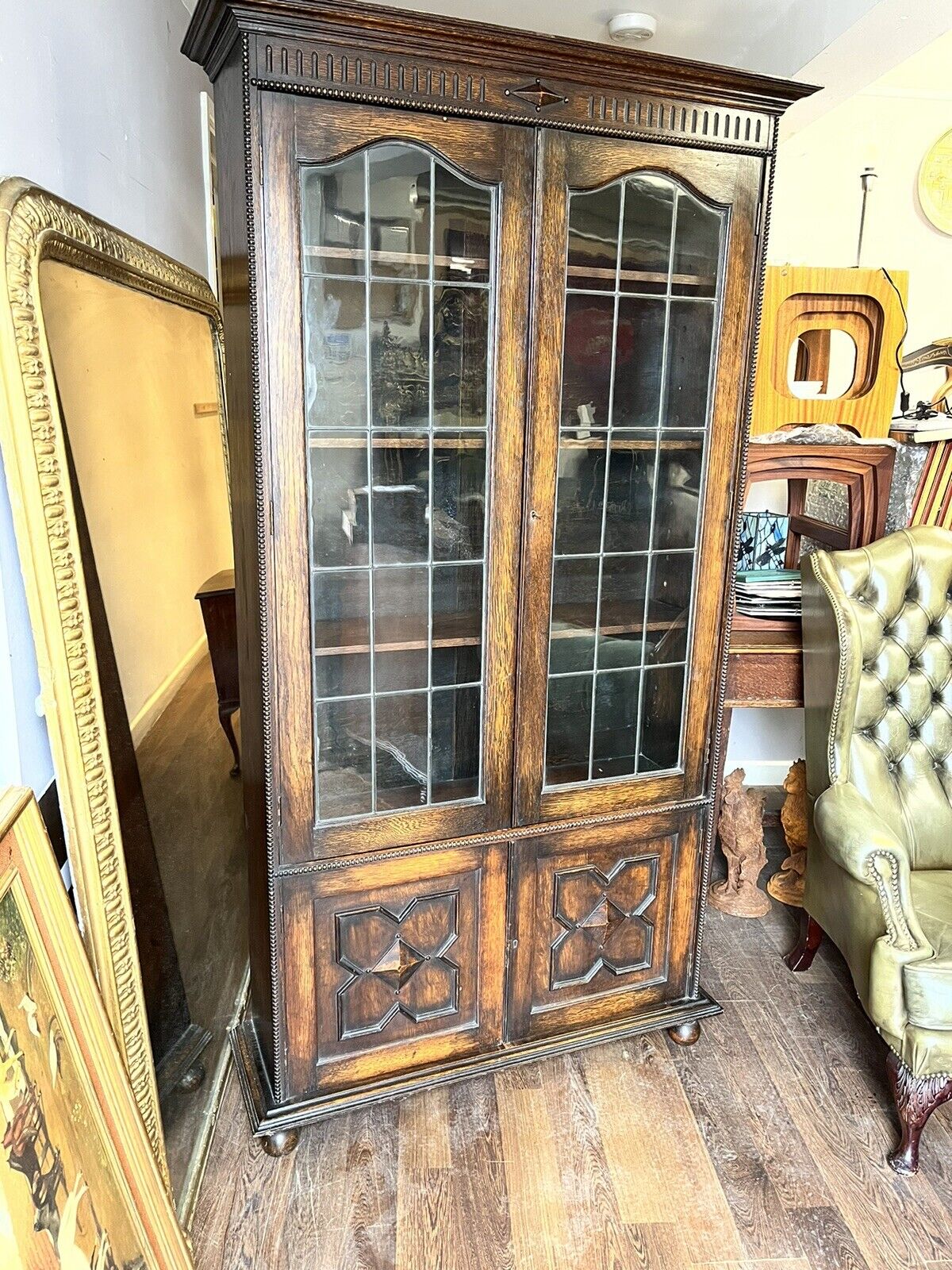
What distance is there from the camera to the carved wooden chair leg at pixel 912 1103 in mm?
1801

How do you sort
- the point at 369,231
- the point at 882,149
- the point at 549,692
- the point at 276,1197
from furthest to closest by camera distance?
the point at 882,149 < the point at 549,692 < the point at 276,1197 < the point at 369,231

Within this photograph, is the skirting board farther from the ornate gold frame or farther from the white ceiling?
the white ceiling

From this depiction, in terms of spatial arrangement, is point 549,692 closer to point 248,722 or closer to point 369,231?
point 248,722

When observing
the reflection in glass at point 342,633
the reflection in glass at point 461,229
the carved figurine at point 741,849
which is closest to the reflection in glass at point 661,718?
the reflection in glass at point 342,633

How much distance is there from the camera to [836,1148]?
74.3 inches

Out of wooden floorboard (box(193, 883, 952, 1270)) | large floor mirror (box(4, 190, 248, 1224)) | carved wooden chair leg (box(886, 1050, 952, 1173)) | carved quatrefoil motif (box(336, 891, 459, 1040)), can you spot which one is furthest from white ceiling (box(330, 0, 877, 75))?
wooden floorboard (box(193, 883, 952, 1270))

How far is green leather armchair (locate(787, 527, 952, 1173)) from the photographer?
195cm

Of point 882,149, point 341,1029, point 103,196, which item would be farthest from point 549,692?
point 882,149

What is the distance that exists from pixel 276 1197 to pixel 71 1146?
75 centimetres

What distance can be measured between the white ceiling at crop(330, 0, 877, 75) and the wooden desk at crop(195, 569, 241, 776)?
152 centimetres

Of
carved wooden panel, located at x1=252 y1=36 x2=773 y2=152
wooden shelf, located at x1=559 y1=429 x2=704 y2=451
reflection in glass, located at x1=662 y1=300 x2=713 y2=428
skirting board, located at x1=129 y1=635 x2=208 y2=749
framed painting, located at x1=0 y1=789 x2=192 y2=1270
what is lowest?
framed painting, located at x1=0 y1=789 x2=192 y2=1270

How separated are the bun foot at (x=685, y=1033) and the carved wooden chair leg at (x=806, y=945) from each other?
450 mm

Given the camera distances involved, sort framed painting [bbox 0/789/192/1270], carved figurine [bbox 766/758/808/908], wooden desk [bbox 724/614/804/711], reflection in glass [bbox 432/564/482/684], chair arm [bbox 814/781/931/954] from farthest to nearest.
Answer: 1. carved figurine [bbox 766/758/808/908]
2. wooden desk [bbox 724/614/804/711]
3. chair arm [bbox 814/781/931/954]
4. reflection in glass [bbox 432/564/482/684]
5. framed painting [bbox 0/789/192/1270]

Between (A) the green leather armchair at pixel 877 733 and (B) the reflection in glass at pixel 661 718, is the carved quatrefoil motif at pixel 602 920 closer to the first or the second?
(B) the reflection in glass at pixel 661 718
